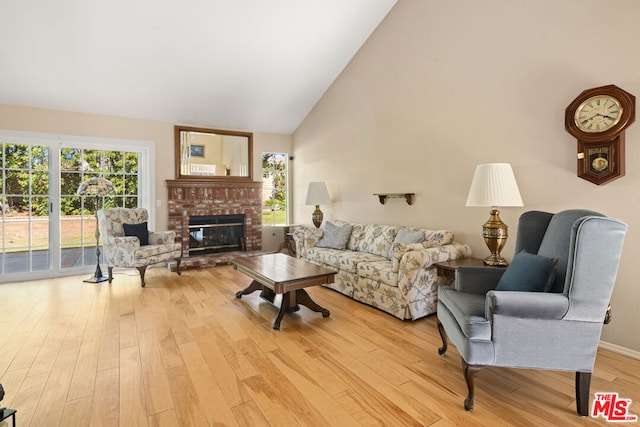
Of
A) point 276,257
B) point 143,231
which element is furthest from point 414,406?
point 143,231

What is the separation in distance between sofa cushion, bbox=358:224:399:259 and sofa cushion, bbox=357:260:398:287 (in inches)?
13.5

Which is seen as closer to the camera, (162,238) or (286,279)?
(286,279)

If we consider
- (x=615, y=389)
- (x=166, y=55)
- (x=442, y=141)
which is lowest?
(x=615, y=389)

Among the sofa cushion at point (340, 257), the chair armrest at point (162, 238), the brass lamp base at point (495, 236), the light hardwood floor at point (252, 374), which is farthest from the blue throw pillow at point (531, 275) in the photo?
the chair armrest at point (162, 238)

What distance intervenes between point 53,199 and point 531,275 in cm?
599

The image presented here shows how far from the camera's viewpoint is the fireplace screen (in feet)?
19.4

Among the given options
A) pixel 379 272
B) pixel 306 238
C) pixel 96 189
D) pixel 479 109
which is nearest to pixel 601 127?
pixel 479 109

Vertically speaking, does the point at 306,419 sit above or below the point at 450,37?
below

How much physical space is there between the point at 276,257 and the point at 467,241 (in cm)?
219

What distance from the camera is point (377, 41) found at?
15.6 ft

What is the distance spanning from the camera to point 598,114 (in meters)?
2.58

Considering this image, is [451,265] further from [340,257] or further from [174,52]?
[174,52]

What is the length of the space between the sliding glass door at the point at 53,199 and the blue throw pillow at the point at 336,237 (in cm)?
314

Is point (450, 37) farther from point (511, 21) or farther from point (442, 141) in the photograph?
point (442, 141)
